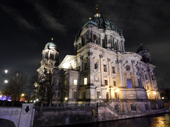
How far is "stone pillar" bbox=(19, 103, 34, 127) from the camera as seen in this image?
17547 mm

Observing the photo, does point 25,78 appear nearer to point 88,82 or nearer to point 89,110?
point 88,82

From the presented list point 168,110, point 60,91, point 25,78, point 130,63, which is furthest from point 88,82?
point 168,110

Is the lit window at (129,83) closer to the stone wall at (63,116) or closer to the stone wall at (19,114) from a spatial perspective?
the stone wall at (63,116)

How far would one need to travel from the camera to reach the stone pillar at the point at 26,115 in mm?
17547

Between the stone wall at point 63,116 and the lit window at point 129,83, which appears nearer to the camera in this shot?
the stone wall at point 63,116

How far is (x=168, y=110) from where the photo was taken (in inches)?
1747

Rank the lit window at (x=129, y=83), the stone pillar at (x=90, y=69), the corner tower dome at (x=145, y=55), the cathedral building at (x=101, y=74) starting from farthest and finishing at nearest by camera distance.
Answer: the corner tower dome at (x=145, y=55)
the lit window at (x=129, y=83)
the cathedral building at (x=101, y=74)
the stone pillar at (x=90, y=69)

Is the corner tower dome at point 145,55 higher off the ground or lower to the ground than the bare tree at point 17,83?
higher

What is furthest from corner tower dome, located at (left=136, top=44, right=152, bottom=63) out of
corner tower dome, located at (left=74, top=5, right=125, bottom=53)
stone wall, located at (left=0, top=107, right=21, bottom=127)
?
stone wall, located at (left=0, top=107, right=21, bottom=127)

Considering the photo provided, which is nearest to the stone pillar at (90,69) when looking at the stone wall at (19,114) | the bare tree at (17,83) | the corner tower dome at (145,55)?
the stone wall at (19,114)

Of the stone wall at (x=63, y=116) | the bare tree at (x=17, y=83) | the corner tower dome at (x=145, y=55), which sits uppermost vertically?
the corner tower dome at (x=145, y=55)

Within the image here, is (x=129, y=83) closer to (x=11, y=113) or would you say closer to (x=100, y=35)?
(x=100, y=35)

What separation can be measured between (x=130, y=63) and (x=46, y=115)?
118ft

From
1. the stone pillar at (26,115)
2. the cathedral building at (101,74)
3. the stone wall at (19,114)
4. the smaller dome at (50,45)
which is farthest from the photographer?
the smaller dome at (50,45)
